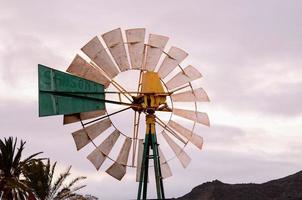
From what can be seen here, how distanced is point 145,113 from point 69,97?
9.42ft

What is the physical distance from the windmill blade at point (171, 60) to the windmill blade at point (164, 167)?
277cm

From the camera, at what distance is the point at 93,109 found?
21781 mm

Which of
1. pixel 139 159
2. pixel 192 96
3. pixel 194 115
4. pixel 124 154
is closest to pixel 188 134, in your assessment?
pixel 194 115

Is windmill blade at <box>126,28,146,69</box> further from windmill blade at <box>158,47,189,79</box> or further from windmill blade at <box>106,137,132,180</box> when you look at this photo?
windmill blade at <box>106,137,132,180</box>

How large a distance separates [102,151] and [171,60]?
13.5 feet

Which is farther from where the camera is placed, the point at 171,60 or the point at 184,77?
the point at 184,77

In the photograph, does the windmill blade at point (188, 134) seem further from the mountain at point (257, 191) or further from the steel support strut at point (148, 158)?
the mountain at point (257, 191)

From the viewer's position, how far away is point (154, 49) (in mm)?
22953

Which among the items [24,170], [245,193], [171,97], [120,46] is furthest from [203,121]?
[245,193]

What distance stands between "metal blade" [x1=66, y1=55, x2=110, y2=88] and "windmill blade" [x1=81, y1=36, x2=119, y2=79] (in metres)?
0.24

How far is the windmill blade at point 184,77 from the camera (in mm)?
23188

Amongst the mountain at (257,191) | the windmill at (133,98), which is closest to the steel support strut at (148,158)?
the windmill at (133,98)

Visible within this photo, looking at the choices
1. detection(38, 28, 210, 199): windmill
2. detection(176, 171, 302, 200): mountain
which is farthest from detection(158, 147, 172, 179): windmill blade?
detection(176, 171, 302, 200): mountain

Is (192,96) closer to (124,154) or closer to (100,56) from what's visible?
A: (124,154)
